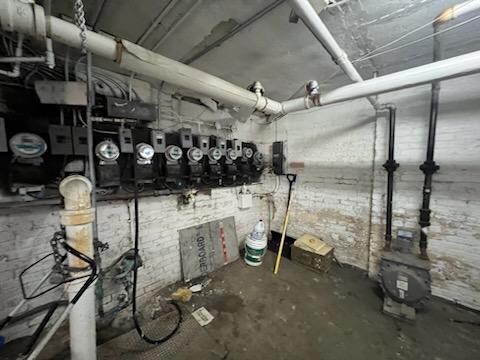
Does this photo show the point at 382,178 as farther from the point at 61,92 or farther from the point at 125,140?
the point at 61,92

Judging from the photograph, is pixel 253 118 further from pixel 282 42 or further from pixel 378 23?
pixel 378 23

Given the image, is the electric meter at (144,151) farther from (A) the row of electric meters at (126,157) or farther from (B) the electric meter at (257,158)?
(B) the electric meter at (257,158)

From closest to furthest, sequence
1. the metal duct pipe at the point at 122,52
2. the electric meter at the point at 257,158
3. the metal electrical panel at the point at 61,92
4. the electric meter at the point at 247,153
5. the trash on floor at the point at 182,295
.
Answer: the metal duct pipe at the point at 122,52
the metal electrical panel at the point at 61,92
the trash on floor at the point at 182,295
the electric meter at the point at 247,153
the electric meter at the point at 257,158

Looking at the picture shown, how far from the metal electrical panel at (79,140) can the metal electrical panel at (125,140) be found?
0.24 meters

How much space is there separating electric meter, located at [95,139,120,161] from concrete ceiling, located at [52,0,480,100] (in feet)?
2.76

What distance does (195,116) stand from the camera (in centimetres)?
241

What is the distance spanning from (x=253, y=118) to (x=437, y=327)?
3.21 m

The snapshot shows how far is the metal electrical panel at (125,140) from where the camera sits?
1558 mm

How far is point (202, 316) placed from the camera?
176 cm

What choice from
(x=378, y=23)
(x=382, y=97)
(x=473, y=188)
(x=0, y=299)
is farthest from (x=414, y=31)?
(x=0, y=299)

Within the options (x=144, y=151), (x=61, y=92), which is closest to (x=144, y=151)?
(x=144, y=151)

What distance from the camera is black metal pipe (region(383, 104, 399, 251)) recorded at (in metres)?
2.10

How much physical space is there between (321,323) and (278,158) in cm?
214

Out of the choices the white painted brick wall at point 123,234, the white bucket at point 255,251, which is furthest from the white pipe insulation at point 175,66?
the white bucket at point 255,251
